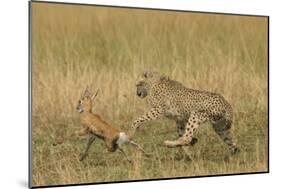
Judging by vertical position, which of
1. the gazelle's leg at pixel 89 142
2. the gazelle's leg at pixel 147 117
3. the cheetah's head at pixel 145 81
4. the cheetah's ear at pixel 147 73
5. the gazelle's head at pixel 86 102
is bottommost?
the gazelle's leg at pixel 89 142

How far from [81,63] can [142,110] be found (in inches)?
16.7

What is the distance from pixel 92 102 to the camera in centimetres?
291

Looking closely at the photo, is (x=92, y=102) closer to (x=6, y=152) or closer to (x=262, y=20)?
(x=6, y=152)

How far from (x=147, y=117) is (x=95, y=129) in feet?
0.98

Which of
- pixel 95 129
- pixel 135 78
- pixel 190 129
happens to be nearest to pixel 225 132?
pixel 190 129

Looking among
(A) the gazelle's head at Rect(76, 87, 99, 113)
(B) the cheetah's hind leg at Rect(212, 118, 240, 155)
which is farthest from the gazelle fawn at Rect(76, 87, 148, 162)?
(B) the cheetah's hind leg at Rect(212, 118, 240, 155)

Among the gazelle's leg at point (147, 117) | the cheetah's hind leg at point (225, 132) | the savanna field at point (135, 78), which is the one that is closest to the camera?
the savanna field at point (135, 78)

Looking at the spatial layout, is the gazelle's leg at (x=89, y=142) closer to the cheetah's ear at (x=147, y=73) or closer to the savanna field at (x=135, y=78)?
the savanna field at (x=135, y=78)

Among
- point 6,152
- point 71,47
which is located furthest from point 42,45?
point 6,152

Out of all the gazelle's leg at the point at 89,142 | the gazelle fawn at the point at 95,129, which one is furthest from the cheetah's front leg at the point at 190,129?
the gazelle's leg at the point at 89,142

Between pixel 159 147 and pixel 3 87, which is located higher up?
pixel 3 87

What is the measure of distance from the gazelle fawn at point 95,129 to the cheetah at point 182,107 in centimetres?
9

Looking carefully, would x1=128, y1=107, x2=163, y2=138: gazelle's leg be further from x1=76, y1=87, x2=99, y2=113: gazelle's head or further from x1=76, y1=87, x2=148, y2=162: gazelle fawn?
x1=76, y1=87, x2=99, y2=113: gazelle's head

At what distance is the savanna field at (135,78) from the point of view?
2830 millimetres
